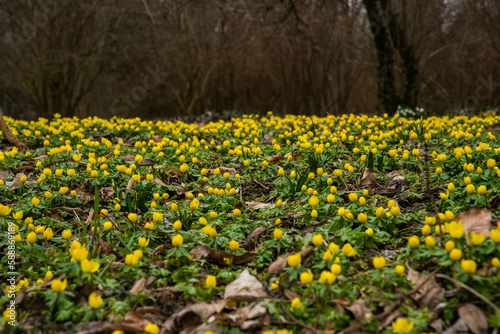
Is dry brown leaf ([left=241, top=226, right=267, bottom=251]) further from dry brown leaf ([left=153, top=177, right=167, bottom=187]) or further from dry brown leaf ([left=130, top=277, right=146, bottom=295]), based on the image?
dry brown leaf ([left=153, top=177, right=167, bottom=187])

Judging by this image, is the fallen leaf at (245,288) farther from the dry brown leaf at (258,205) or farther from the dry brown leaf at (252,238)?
the dry brown leaf at (258,205)

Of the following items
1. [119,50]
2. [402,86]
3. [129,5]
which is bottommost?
[402,86]

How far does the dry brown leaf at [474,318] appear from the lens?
65.4 inches

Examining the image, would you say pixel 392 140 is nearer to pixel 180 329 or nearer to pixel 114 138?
pixel 180 329

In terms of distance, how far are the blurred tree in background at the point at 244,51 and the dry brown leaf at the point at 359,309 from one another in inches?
395

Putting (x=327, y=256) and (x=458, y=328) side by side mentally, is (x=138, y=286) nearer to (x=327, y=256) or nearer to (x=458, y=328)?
(x=327, y=256)

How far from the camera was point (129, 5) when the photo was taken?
1223 centimetres

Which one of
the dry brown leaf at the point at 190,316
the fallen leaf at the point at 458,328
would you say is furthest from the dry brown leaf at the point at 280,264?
the fallen leaf at the point at 458,328

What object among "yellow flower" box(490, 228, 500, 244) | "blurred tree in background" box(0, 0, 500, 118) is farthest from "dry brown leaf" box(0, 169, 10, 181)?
"blurred tree in background" box(0, 0, 500, 118)

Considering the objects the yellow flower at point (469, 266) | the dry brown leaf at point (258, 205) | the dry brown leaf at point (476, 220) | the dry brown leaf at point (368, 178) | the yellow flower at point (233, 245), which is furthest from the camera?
the dry brown leaf at point (368, 178)

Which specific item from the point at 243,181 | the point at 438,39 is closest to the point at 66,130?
the point at 243,181

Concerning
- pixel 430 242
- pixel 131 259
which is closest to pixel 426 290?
pixel 430 242

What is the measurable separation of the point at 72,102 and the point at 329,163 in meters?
12.4

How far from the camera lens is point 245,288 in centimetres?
214
